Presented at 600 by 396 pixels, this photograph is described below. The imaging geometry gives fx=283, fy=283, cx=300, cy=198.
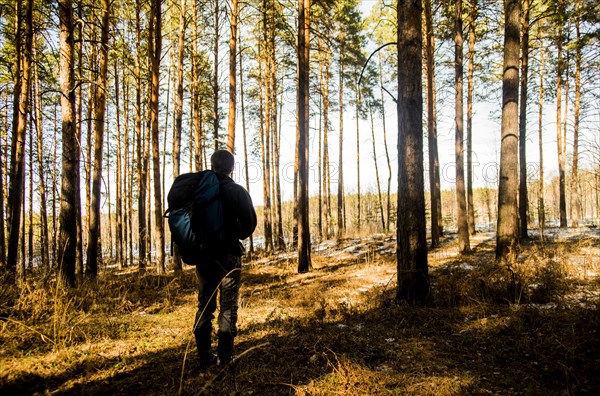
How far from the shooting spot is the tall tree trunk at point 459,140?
8.55 m

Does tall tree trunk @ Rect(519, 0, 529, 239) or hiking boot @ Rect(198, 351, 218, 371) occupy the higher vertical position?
tall tree trunk @ Rect(519, 0, 529, 239)

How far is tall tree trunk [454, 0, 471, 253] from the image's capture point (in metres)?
8.55

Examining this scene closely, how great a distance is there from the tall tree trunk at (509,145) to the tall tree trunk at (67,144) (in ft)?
27.6

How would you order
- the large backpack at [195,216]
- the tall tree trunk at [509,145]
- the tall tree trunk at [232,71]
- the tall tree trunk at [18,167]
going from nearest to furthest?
the large backpack at [195,216] < the tall tree trunk at [509,145] < the tall tree trunk at [18,167] < the tall tree trunk at [232,71]

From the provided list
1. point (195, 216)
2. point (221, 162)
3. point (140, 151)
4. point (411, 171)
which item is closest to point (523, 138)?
point (411, 171)

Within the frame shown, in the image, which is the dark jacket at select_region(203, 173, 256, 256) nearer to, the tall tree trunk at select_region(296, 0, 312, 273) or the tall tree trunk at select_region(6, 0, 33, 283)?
the tall tree trunk at select_region(296, 0, 312, 273)

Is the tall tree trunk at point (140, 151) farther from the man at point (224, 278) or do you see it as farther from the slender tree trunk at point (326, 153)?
the slender tree trunk at point (326, 153)

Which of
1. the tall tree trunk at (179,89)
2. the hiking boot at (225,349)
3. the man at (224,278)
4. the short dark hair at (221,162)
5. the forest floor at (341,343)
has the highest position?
the tall tree trunk at (179,89)

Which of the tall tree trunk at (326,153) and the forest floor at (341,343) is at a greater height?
the tall tree trunk at (326,153)

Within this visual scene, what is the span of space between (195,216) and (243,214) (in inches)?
15.9

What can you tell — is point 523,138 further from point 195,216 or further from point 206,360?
point 206,360

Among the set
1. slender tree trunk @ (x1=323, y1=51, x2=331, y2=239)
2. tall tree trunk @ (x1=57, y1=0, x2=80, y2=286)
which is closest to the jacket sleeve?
tall tree trunk @ (x1=57, y1=0, x2=80, y2=286)

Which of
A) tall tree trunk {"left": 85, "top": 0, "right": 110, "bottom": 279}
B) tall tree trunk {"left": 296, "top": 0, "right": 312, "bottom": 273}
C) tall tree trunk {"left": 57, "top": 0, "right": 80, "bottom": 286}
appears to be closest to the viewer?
tall tree trunk {"left": 57, "top": 0, "right": 80, "bottom": 286}

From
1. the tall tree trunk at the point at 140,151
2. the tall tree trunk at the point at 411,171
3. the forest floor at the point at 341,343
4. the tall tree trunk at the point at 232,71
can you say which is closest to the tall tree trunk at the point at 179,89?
the tall tree trunk at the point at 140,151
